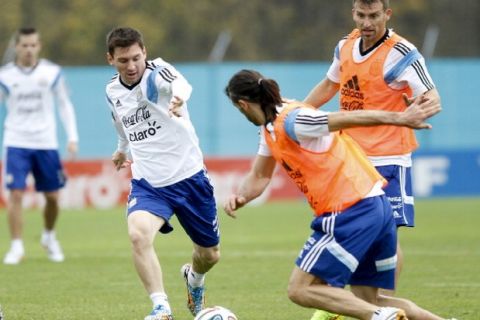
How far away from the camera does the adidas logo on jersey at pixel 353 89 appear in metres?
8.47

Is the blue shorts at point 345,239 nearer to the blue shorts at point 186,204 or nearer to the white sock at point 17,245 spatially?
the blue shorts at point 186,204

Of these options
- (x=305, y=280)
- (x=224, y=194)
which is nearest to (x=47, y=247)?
(x=305, y=280)

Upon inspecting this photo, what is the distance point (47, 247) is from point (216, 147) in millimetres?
13190

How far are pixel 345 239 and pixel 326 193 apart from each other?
31 cm

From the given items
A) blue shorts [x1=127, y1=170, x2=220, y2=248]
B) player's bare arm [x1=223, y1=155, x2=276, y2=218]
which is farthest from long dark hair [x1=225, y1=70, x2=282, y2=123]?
blue shorts [x1=127, y1=170, x2=220, y2=248]

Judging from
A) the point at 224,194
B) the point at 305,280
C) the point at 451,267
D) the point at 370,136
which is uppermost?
the point at 370,136

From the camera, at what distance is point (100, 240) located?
16.6m

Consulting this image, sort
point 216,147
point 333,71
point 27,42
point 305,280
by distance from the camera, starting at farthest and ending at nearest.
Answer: point 216,147
point 27,42
point 333,71
point 305,280

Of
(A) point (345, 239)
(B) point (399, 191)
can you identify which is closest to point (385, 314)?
(A) point (345, 239)

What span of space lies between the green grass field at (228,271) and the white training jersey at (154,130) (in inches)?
46.6

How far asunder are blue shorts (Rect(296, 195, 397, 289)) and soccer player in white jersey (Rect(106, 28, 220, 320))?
167 centimetres

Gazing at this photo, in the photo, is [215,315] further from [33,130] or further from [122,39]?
[33,130]

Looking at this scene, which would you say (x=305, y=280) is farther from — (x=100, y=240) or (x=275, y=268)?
(x=100, y=240)

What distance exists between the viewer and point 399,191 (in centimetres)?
838
